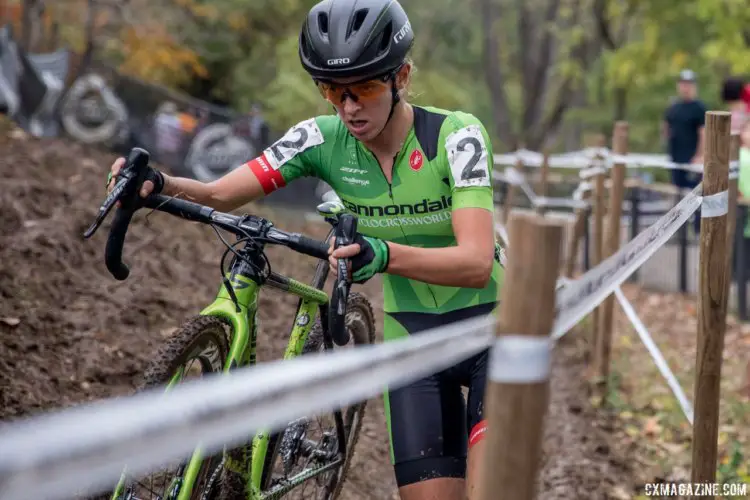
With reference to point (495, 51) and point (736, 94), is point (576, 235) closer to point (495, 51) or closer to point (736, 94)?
point (736, 94)

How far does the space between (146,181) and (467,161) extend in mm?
1110

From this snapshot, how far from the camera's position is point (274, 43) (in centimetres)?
3200

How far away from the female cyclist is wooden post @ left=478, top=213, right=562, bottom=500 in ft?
3.44

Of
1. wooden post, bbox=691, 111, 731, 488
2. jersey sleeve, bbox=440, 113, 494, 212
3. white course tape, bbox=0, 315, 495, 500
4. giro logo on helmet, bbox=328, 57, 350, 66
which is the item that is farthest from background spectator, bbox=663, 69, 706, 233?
white course tape, bbox=0, 315, 495, 500

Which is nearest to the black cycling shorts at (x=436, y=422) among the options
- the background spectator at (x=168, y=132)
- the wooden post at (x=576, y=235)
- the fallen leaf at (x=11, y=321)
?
the fallen leaf at (x=11, y=321)

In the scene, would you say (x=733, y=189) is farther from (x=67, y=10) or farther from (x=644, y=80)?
(x=67, y=10)

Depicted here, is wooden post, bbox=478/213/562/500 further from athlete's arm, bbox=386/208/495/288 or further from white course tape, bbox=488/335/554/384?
athlete's arm, bbox=386/208/495/288

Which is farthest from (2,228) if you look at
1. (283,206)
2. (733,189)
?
(283,206)

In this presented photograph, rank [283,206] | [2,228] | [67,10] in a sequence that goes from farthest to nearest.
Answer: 1. [67,10]
2. [283,206]
3. [2,228]

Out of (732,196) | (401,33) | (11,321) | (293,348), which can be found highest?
(401,33)

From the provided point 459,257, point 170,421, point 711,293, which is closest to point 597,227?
point 711,293

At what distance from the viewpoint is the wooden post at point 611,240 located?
8117 millimetres

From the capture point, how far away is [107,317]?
7.18 m

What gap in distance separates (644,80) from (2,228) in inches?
711
